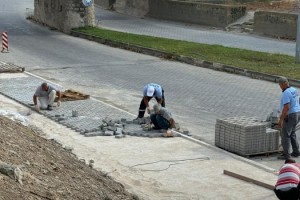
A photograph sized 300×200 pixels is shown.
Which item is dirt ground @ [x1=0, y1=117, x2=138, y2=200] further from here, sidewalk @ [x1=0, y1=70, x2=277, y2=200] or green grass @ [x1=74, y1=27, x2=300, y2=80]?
green grass @ [x1=74, y1=27, x2=300, y2=80]

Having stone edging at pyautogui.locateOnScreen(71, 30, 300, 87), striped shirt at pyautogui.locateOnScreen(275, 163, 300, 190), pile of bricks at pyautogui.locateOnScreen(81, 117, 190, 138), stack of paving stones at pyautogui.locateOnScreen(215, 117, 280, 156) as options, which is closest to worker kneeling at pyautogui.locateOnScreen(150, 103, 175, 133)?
pile of bricks at pyautogui.locateOnScreen(81, 117, 190, 138)

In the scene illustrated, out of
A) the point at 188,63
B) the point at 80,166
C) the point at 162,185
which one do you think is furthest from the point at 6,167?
the point at 188,63

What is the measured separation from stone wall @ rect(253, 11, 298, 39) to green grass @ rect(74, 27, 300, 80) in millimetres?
6353

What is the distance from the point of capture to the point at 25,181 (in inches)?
335

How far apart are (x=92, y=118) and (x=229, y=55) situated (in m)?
12.4

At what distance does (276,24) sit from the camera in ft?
117

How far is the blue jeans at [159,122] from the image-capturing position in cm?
1477

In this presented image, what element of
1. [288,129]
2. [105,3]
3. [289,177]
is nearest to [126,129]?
[288,129]

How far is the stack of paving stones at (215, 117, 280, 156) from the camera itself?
1312cm

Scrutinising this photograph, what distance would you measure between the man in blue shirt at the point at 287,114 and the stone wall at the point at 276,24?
21.8 m

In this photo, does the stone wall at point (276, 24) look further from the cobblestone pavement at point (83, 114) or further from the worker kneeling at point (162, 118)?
the worker kneeling at point (162, 118)

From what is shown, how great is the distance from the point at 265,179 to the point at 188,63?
52.1ft

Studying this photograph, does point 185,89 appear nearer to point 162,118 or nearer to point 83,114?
point 83,114

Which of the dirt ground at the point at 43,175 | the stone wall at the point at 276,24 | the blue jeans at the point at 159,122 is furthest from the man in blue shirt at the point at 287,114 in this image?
the stone wall at the point at 276,24
